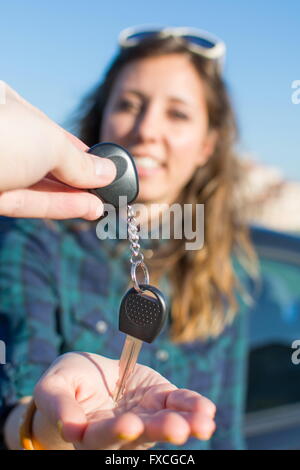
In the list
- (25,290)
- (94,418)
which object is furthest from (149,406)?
(25,290)

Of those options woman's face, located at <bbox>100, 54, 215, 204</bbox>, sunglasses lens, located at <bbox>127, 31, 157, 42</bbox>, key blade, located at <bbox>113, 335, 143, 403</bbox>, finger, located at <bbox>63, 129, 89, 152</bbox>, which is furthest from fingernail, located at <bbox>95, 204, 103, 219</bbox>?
sunglasses lens, located at <bbox>127, 31, 157, 42</bbox>

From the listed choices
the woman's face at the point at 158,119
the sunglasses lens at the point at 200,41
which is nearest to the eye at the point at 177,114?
the woman's face at the point at 158,119

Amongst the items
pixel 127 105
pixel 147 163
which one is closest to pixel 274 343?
pixel 147 163

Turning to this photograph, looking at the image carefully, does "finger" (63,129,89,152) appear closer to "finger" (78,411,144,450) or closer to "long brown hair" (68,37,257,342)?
"finger" (78,411,144,450)

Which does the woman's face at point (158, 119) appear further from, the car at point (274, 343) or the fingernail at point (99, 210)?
the fingernail at point (99, 210)

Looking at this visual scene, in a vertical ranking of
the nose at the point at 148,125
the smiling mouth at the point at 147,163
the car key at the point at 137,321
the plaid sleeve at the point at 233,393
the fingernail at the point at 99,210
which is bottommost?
the plaid sleeve at the point at 233,393

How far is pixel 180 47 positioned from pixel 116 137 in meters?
0.52

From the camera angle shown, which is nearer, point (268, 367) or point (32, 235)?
point (32, 235)

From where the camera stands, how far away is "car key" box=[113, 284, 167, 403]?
3.45 ft

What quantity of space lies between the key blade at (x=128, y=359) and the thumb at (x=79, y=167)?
312mm

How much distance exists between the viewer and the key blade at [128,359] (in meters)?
1.07

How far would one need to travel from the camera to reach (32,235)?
199 cm

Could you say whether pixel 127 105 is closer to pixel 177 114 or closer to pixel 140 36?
pixel 177 114
